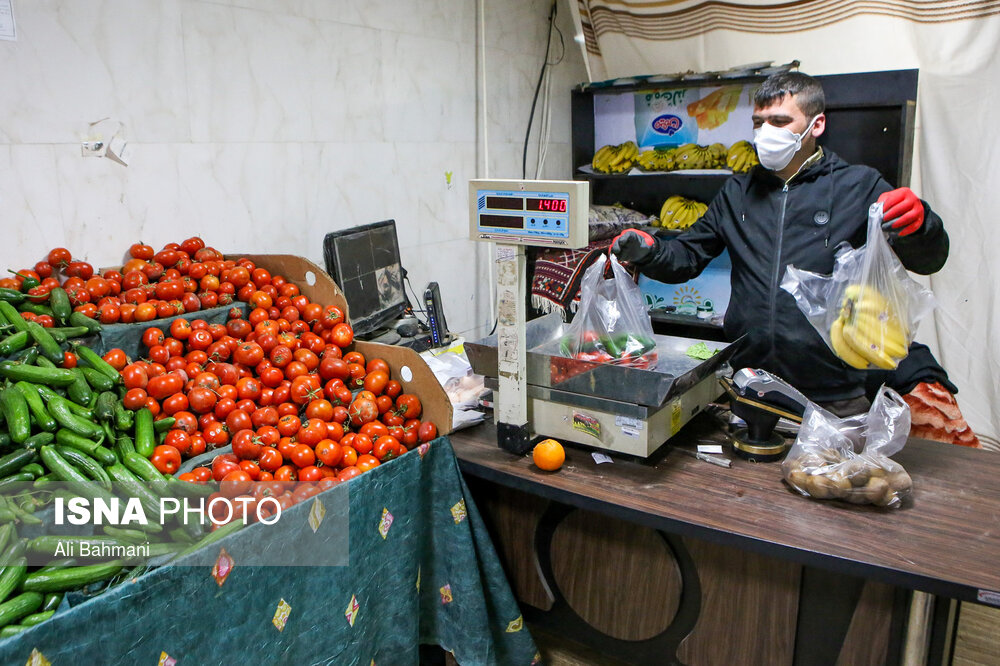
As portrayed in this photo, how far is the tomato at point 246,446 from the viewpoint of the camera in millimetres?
1919

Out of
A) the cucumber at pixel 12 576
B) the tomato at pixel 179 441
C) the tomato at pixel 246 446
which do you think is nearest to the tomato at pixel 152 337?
the tomato at pixel 179 441

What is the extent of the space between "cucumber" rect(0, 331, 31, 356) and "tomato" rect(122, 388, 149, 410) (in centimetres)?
29

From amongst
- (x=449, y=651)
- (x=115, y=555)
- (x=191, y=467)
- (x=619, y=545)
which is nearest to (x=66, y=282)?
(x=191, y=467)

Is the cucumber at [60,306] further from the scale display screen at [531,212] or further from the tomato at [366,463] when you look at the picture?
the scale display screen at [531,212]

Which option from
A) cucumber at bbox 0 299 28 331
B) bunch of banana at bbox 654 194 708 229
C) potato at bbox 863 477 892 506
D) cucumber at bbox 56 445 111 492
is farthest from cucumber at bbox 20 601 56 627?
bunch of banana at bbox 654 194 708 229

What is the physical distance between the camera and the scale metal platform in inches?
72.9

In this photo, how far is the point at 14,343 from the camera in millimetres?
1913

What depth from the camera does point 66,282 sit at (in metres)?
2.24

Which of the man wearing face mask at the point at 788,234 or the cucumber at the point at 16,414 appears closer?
the cucumber at the point at 16,414

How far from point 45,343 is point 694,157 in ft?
11.4

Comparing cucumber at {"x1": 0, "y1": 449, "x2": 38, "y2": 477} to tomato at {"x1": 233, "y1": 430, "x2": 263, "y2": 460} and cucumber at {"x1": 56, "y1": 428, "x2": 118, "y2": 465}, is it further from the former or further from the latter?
tomato at {"x1": 233, "y1": 430, "x2": 263, "y2": 460}

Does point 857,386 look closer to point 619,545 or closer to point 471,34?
point 619,545

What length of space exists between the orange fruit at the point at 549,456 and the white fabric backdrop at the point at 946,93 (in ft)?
9.35

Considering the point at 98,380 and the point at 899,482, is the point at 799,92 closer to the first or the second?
the point at 899,482
